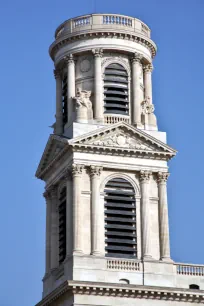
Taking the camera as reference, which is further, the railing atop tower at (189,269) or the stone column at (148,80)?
the stone column at (148,80)

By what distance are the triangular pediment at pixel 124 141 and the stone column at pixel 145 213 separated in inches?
59.4

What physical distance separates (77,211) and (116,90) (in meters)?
8.76

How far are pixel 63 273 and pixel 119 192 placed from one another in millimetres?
5918

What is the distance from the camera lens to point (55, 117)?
→ 70.6 meters

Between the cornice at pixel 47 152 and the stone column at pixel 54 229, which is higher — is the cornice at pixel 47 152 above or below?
above

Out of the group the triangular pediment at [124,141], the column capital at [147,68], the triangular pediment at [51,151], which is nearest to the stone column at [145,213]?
the triangular pediment at [124,141]

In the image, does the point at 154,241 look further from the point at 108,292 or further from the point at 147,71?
the point at 147,71

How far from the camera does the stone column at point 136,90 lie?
68.0m

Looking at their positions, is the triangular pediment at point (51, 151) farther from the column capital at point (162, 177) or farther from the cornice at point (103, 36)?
the cornice at point (103, 36)

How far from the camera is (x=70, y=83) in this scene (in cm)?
6862

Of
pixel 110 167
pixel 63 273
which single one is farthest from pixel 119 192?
pixel 63 273

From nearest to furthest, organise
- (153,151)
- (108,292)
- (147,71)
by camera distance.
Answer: (108,292), (153,151), (147,71)

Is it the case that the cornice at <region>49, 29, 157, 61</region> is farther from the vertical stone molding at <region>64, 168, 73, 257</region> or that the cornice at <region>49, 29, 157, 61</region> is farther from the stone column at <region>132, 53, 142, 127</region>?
the vertical stone molding at <region>64, 168, 73, 257</region>

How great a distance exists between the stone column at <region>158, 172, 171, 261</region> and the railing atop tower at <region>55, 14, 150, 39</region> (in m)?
9.86
